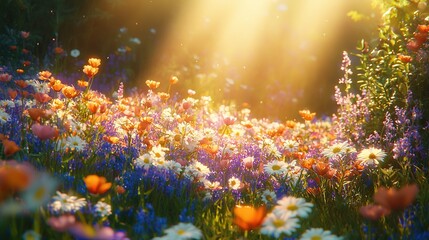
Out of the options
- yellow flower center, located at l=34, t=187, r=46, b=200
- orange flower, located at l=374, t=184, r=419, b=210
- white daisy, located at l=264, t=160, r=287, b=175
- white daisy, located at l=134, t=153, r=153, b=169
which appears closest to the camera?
orange flower, located at l=374, t=184, r=419, b=210

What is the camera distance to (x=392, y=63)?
15.0 ft

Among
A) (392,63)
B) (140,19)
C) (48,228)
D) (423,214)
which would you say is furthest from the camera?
(140,19)

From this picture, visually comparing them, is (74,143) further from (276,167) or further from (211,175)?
(276,167)

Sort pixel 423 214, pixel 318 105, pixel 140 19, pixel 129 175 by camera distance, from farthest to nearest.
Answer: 1. pixel 318 105
2. pixel 140 19
3. pixel 129 175
4. pixel 423 214

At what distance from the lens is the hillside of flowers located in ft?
6.54

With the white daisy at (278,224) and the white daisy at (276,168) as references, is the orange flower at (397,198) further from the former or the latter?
the white daisy at (276,168)

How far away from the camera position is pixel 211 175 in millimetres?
3480

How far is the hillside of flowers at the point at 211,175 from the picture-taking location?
199cm

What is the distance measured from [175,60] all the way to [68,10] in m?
2.11

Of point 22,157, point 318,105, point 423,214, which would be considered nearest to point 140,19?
point 318,105

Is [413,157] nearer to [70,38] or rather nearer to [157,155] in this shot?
[157,155]

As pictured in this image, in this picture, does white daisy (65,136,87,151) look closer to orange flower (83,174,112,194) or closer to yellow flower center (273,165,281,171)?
orange flower (83,174,112,194)

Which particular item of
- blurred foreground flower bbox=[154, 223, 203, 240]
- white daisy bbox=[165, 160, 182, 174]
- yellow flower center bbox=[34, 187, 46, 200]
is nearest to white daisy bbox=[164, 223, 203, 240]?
blurred foreground flower bbox=[154, 223, 203, 240]

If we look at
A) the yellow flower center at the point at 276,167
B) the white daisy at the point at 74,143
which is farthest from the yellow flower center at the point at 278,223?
the white daisy at the point at 74,143
